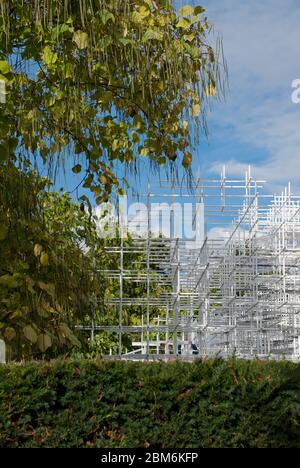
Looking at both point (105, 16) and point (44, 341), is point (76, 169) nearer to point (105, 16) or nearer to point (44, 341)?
point (44, 341)

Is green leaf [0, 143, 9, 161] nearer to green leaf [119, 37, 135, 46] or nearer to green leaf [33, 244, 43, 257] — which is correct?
green leaf [33, 244, 43, 257]

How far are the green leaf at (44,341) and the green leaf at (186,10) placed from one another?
2473mm

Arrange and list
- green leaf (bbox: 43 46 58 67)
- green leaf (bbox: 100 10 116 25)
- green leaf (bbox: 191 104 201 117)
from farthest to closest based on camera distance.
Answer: green leaf (bbox: 43 46 58 67), green leaf (bbox: 191 104 201 117), green leaf (bbox: 100 10 116 25)

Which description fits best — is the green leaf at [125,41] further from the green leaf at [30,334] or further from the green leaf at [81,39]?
the green leaf at [30,334]

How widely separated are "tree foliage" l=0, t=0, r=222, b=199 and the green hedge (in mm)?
1434

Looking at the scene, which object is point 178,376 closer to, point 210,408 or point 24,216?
point 210,408

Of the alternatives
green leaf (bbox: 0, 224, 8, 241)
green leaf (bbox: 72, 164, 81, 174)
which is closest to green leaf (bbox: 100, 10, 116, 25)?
green leaf (bbox: 0, 224, 8, 241)

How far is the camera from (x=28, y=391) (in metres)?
4.54

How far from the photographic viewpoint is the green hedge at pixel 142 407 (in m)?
4.52

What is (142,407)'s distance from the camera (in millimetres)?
4590

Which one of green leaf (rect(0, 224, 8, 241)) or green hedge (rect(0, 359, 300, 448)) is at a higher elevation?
green leaf (rect(0, 224, 8, 241))

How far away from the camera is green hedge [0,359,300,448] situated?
4.52 metres

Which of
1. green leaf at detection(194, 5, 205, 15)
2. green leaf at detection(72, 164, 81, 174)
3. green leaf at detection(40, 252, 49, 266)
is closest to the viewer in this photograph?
green leaf at detection(194, 5, 205, 15)

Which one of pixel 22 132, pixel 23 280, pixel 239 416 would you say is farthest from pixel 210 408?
pixel 22 132
